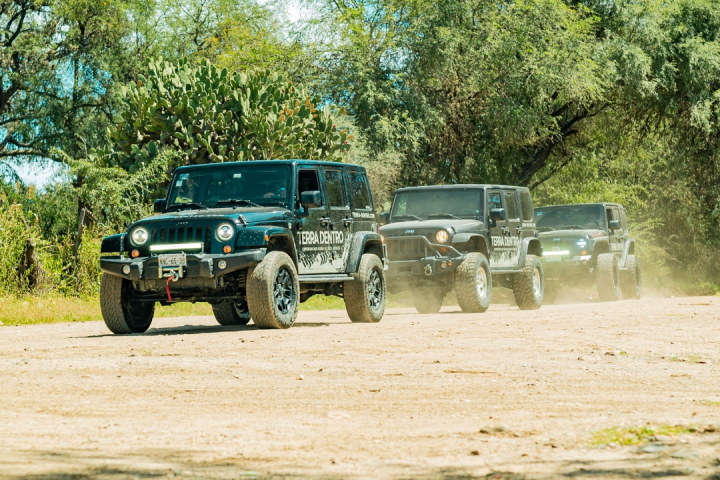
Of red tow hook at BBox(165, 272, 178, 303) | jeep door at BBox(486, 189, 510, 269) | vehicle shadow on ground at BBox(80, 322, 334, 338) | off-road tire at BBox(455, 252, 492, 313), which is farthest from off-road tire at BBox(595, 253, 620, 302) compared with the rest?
red tow hook at BBox(165, 272, 178, 303)

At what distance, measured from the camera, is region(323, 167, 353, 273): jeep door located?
45.1ft

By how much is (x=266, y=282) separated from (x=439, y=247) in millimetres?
5275

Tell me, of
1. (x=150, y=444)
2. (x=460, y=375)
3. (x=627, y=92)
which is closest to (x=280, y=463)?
(x=150, y=444)

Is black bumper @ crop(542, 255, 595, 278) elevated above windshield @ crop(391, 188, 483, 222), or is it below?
below

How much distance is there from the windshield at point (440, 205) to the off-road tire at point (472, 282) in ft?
3.76

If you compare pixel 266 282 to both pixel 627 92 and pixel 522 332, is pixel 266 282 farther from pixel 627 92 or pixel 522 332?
pixel 627 92

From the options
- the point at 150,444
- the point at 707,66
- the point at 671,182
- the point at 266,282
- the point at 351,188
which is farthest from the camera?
the point at 671,182

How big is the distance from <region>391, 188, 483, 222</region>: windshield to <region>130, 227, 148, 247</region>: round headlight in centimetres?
645

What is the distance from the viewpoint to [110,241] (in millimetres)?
12430

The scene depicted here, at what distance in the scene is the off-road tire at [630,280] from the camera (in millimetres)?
23875

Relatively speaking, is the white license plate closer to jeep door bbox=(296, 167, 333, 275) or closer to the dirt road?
the dirt road

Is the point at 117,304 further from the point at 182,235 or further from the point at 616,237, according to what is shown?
the point at 616,237

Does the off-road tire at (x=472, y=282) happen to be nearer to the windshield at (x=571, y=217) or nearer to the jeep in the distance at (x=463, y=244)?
the jeep in the distance at (x=463, y=244)

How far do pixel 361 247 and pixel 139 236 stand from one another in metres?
3.24
